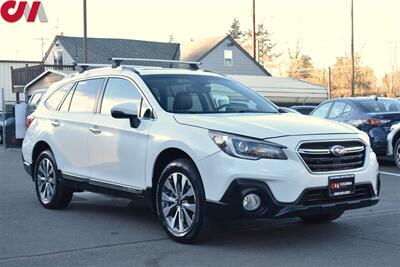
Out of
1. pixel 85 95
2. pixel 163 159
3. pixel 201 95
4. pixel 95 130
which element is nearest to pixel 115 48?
pixel 85 95

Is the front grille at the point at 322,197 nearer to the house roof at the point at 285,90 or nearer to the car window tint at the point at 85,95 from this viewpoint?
the car window tint at the point at 85,95

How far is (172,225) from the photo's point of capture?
20.4ft

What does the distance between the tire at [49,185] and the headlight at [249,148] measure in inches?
123

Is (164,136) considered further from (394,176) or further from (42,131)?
(394,176)

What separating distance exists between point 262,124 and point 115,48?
39.1 meters

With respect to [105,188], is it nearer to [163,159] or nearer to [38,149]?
[163,159]

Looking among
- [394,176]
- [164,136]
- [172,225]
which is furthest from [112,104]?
[394,176]

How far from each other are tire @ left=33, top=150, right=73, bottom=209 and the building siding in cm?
3497

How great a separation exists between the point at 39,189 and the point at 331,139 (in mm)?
4344

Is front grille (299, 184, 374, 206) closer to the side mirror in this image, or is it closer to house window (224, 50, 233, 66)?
the side mirror

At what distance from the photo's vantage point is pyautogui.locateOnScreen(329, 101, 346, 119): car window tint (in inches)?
555

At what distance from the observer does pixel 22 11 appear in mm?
27016

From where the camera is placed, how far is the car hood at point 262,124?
5758mm

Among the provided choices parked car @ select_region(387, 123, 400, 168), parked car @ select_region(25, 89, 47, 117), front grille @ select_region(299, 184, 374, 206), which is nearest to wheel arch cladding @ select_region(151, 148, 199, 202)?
front grille @ select_region(299, 184, 374, 206)
